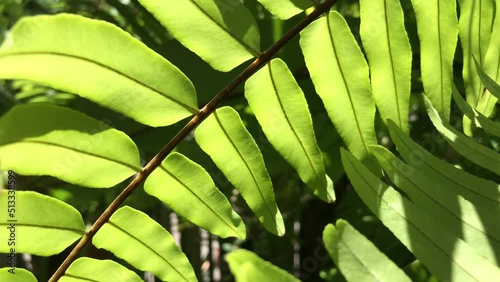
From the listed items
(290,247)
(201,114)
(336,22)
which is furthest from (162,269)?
(290,247)

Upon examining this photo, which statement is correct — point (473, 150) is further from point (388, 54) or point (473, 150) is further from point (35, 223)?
point (35, 223)

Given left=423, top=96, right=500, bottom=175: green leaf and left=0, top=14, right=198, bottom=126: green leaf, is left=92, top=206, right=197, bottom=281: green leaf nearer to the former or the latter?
left=0, top=14, right=198, bottom=126: green leaf

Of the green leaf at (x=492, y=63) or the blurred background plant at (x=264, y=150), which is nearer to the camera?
the green leaf at (x=492, y=63)

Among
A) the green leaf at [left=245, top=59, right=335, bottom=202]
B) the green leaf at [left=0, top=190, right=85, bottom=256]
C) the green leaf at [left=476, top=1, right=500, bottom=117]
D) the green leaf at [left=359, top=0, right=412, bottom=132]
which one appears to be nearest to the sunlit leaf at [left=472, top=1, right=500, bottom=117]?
the green leaf at [left=476, top=1, right=500, bottom=117]

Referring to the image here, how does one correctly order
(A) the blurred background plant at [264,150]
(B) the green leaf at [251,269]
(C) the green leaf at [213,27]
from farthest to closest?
(A) the blurred background plant at [264,150], (C) the green leaf at [213,27], (B) the green leaf at [251,269]

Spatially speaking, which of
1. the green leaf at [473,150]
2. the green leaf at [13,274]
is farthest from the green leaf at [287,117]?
the green leaf at [13,274]

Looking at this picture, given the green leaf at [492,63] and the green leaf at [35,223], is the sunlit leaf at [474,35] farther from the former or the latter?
the green leaf at [35,223]

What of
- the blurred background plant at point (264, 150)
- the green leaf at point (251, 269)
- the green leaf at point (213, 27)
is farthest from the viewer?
the blurred background plant at point (264, 150)
